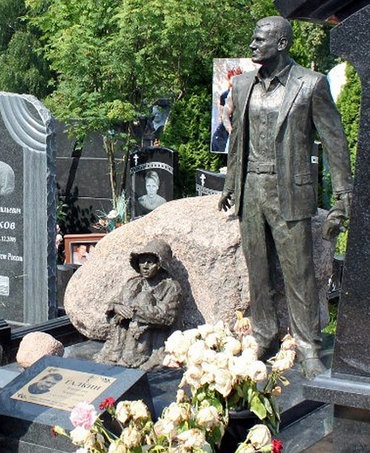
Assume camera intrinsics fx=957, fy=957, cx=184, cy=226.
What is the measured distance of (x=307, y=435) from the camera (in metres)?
5.40

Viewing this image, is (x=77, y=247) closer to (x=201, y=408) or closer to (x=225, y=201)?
(x=225, y=201)

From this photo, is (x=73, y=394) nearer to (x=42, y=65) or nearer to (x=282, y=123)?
(x=282, y=123)

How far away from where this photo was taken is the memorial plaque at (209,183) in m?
11.9

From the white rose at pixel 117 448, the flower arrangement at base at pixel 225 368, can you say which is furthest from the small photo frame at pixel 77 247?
the white rose at pixel 117 448

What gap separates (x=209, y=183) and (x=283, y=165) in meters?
6.04

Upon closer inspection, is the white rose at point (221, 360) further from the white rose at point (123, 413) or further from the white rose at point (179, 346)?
the white rose at point (123, 413)

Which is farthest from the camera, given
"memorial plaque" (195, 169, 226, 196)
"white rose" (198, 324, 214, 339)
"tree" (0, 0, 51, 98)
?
"tree" (0, 0, 51, 98)

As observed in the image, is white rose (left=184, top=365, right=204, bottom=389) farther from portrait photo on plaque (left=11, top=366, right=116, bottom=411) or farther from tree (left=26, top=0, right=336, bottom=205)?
tree (left=26, top=0, right=336, bottom=205)

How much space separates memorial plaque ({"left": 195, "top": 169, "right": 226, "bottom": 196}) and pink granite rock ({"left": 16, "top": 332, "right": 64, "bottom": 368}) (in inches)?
215

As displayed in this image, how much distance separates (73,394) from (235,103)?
2.17 m

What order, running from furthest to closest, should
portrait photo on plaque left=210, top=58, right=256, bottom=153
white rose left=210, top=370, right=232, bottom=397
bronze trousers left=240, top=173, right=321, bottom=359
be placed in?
portrait photo on plaque left=210, top=58, right=256, bottom=153, bronze trousers left=240, top=173, right=321, bottom=359, white rose left=210, top=370, right=232, bottom=397

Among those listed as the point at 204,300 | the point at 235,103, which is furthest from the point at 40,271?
the point at 235,103

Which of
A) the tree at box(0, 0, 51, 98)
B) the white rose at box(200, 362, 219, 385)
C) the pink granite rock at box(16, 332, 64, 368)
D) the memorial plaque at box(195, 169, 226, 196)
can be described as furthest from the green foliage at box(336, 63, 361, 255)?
the tree at box(0, 0, 51, 98)

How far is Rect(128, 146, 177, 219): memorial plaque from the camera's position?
12.9 meters
